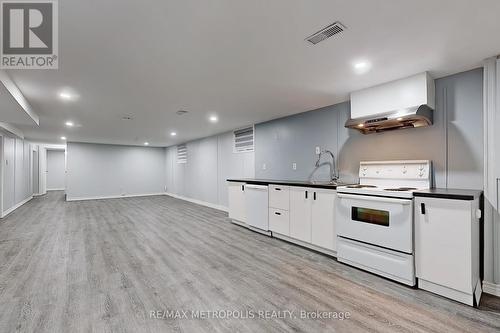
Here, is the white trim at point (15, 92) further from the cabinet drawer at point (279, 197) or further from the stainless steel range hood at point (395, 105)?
the stainless steel range hood at point (395, 105)

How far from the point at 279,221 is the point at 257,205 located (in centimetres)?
60

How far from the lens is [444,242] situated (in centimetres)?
219

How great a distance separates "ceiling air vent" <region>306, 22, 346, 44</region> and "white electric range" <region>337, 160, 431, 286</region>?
1691mm

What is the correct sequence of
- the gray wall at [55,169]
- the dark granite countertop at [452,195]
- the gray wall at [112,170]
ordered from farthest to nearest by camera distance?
the gray wall at [55,169] < the gray wall at [112,170] < the dark granite countertop at [452,195]

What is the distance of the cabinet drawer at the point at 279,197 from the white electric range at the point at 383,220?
0.95 m

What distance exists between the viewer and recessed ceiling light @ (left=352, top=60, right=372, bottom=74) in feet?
8.04

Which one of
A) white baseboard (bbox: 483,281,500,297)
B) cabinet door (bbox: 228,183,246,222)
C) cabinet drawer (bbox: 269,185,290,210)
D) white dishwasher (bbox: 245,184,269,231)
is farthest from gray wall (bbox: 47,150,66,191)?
white baseboard (bbox: 483,281,500,297)

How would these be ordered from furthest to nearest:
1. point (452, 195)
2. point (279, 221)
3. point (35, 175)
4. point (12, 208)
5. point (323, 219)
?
point (35, 175)
point (12, 208)
point (279, 221)
point (323, 219)
point (452, 195)

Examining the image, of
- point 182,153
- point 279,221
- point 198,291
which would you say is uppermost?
point 182,153

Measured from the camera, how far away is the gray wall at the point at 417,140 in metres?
2.52

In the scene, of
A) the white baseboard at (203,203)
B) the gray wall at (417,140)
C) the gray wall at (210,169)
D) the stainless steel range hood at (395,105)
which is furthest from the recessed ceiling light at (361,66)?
the white baseboard at (203,203)

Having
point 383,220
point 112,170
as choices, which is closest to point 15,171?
point 112,170

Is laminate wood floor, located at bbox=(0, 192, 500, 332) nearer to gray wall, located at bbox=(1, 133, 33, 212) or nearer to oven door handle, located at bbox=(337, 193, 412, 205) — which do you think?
oven door handle, located at bbox=(337, 193, 412, 205)

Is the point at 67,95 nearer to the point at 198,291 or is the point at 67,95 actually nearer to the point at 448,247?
the point at 198,291
